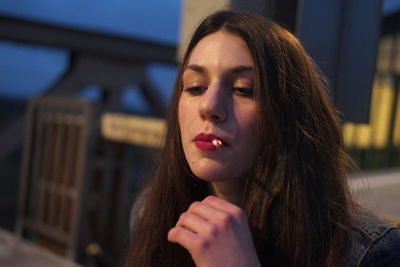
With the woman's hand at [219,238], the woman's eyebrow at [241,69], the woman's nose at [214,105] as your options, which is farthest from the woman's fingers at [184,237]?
the woman's eyebrow at [241,69]

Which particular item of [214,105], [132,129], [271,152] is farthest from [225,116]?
[132,129]

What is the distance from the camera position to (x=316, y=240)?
3.71 ft

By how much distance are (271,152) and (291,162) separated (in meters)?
0.06

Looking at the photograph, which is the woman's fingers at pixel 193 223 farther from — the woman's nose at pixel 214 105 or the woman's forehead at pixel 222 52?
the woman's forehead at pixel 222 52

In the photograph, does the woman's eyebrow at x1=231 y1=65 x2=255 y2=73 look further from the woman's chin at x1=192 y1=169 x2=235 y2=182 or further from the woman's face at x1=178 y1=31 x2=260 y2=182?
the woman's chin at x1=192 y1=169 x2=235 y2=182

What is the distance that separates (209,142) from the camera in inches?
47.0

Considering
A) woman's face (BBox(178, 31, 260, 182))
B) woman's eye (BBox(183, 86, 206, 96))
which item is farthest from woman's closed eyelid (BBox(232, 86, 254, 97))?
woman's eye (BBox(183, 86, 206, 96))

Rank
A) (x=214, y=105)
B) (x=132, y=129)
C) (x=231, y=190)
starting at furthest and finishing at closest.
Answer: (x=132, y=129)
(x=231, y=190)
(x=214, y=105)

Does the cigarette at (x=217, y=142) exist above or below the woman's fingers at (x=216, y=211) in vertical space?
above

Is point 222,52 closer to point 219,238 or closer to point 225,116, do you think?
point 225,116

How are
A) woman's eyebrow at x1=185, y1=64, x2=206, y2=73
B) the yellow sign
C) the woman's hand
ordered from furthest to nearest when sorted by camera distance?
1. the yellow sign
2. woman's eyebrow at x1=185, y1=64, x2=206, y2=73
3. the woman's hand

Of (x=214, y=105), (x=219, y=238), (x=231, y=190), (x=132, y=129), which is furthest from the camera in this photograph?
(x=132, y=129)

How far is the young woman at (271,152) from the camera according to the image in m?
1.12

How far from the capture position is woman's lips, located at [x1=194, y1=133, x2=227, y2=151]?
3.88 ft
